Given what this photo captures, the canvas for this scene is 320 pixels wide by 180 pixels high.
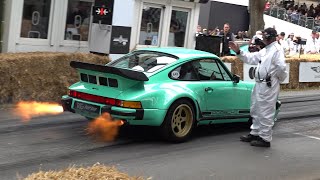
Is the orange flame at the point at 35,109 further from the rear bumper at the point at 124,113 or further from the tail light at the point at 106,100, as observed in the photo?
the rear bumper at the point at 124,113

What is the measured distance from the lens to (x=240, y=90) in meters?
8.56

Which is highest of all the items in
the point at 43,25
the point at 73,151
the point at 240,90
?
the point at 43,25

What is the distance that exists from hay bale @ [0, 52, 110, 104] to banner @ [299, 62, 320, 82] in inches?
343

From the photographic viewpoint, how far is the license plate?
289 inches

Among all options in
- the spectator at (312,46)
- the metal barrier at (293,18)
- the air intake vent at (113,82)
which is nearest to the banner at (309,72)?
the spectator at (312,46)

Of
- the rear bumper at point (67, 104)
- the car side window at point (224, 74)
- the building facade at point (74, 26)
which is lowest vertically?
the rear bumper at point (67, 104)

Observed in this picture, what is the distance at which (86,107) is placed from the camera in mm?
7480

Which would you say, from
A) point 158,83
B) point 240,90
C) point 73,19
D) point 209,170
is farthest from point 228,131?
point 73,19

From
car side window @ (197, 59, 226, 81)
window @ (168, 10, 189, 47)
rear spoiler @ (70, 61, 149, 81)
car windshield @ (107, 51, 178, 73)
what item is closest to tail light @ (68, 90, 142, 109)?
rear spoiler @ (70, 61, 149, 81)

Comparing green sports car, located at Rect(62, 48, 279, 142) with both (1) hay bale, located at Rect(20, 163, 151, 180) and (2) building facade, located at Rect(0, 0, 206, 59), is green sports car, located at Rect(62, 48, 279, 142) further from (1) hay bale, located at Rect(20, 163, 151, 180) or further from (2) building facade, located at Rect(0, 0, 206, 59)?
(2) building facade, located at Rect(0, 0, 206, 59)

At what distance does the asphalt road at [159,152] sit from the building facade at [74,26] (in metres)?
3.49

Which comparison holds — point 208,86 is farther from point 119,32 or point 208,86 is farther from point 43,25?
point 43,25

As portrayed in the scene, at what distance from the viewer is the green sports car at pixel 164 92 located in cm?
716

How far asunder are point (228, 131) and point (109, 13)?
207 inches
